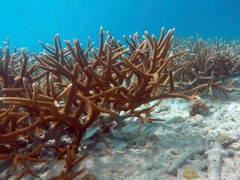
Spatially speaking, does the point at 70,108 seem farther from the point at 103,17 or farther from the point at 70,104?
the point at 103,17

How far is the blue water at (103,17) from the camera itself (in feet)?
232

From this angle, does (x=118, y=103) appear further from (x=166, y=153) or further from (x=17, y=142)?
(x=17, y=142)

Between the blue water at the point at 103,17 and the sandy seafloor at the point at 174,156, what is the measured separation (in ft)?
220

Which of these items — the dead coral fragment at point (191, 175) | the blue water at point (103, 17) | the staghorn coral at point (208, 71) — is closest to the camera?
the dead coral fragment at point (191, 175)

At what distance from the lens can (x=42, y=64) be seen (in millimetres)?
2861

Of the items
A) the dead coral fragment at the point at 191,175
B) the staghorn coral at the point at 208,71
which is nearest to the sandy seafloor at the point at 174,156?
the dead coral fragment at the point at 191,175

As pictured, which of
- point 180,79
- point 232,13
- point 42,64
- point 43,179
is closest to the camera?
point 43,179

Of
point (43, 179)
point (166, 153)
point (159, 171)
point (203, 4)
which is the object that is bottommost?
point (43, 179)

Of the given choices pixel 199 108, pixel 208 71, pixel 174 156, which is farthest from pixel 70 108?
pixel 208 71

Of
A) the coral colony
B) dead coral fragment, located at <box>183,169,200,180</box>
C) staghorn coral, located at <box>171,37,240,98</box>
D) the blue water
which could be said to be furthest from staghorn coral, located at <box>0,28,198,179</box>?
the blue water

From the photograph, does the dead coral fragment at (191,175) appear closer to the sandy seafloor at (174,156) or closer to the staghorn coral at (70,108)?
the sandy seafloor at (174,156)

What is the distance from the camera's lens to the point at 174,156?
7.35 ft

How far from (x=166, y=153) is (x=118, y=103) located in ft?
2.48

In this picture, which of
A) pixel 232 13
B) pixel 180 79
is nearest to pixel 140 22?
pixel 232 13
